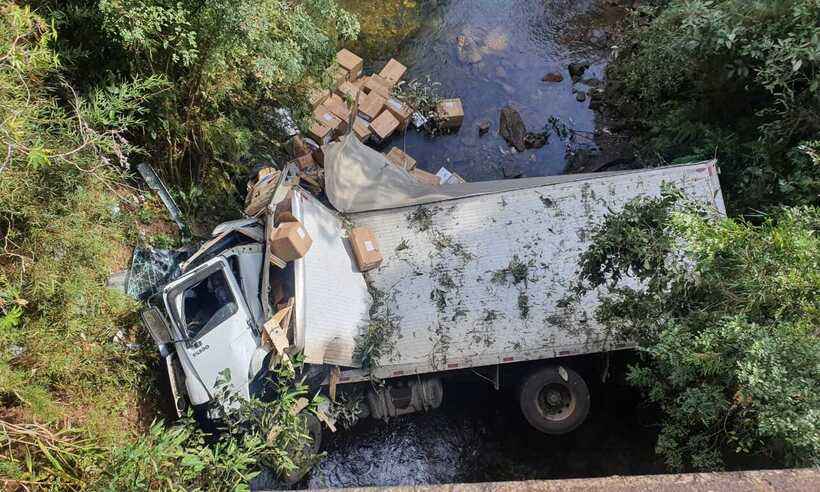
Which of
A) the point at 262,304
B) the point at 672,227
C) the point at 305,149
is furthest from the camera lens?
the point at 305,149

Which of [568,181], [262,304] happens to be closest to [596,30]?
[568,181]

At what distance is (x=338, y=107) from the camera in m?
6.68

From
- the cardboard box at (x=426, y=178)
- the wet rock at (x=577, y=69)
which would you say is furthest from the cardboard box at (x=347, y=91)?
the wet rock at (x=577, y=69)

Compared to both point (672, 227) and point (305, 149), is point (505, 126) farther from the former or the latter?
point (672, 227)

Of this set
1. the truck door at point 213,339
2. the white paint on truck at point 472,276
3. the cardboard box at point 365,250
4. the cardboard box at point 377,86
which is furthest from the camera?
the cardboard box at point 377,86

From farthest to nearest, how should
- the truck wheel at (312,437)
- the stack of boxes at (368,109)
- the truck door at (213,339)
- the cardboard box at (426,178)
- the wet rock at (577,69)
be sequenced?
the wet rock at (577,69) < the stack of boxes at (368,109) < the cardboard box at (426,178) < the truck wheel at (312,437) < the truck door at (213,339)

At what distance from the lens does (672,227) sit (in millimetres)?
3305

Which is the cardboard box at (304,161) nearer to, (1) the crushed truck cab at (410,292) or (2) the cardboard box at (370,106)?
(1) the crushed truck cab at (410,292)

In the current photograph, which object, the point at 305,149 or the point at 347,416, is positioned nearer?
the point at 347,416

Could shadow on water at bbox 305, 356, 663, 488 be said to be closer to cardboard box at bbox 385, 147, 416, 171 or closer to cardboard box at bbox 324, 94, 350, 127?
cardboard box at bbox 385, 147, 416, 171

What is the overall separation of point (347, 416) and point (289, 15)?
377cm

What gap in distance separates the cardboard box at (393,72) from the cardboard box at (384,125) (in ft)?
2.38

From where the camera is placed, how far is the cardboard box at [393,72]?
7188 millimetres

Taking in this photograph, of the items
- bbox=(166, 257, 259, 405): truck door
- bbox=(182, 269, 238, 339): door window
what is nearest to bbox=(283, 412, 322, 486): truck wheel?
bbox=(166, 257, 259, 405): truck door
